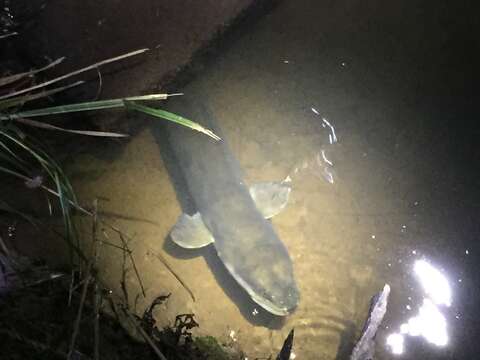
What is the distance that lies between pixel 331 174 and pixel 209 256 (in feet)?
4.21

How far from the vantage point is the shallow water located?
10.8 feet

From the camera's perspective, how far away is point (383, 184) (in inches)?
149

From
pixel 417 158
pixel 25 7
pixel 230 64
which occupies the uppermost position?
pixel 25 7

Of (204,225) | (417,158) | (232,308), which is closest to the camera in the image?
(232,308)

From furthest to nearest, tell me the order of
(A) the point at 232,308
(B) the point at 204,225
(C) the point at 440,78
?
(C) the point at 440,78, (B) the point at 204,225, (A) the point at 232,308

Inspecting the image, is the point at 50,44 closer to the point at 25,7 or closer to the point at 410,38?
the point at 25,7

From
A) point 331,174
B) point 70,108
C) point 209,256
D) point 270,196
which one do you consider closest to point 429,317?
point 331,174

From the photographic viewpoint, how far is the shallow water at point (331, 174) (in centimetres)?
330

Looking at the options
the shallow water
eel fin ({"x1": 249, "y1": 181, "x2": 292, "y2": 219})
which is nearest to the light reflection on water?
the shallow water

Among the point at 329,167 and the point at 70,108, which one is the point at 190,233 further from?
the point at 70,108

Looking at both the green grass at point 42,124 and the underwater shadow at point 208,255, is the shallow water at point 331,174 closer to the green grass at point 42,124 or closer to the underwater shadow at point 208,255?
the underwater shadow at point 208,255

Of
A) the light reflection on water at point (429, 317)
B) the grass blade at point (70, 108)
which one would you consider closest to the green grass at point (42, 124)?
the grass blade at point (70, 108)

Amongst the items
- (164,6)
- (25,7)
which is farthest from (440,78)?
(25,7)

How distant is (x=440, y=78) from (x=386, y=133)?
0.83 m
